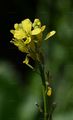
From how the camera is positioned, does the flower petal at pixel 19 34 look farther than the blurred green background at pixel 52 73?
No

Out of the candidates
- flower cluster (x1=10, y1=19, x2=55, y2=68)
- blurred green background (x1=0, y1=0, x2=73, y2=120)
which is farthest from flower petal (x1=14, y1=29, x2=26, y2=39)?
blurred green background (x1=0, y1=0, x2=73, y2=120)

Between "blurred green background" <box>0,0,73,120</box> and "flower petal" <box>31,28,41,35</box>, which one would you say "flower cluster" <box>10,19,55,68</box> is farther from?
"blurred green background" <box>0,0,73,120</box>

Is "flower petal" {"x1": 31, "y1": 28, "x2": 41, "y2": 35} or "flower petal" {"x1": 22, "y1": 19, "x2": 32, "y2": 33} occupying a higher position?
"flower petal" {"x1": 22, "y1": 19, "x2": 32, "y2": 33}

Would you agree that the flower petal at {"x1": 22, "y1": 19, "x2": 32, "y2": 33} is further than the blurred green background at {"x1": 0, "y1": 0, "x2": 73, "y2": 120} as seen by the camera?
No

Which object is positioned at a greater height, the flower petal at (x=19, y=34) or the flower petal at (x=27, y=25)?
the flower petal at (x=27, y=25)

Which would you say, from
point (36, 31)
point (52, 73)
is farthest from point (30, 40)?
point (52, 73)

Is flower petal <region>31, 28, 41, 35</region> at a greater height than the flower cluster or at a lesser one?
greater

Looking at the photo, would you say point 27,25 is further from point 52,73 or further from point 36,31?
point 52,73

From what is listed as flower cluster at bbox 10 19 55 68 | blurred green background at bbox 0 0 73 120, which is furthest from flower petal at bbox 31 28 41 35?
blurred green background at bbox 0 0 73 120

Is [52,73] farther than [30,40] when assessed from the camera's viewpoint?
Yes

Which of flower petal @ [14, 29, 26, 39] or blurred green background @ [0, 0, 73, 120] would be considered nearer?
flower petal @ [14, 29, 26, 39]

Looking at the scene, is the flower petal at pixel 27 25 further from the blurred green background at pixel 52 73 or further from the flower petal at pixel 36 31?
the blurred green background at pixel 52 73

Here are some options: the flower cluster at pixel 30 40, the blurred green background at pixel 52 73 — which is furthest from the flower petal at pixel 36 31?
the blurred green background at pixel 52 73

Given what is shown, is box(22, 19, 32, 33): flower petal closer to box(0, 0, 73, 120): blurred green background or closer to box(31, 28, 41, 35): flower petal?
box(31, 28, 41, 35): flower petal
